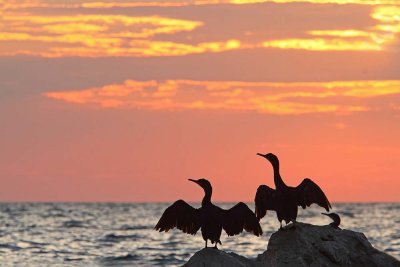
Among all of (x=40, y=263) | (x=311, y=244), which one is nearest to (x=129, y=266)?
(x=40, y=263)

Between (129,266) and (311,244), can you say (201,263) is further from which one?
(129,266)

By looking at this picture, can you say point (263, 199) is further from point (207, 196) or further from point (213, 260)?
point (213, 260)

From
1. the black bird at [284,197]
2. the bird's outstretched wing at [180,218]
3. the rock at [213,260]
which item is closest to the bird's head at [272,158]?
the black bird at [284,197]

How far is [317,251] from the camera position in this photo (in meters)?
17.6

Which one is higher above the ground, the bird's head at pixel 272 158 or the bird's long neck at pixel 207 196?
the bird's head at pixel 272 158

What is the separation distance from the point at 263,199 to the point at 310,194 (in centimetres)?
100

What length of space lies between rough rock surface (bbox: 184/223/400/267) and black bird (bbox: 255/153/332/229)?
0.62m

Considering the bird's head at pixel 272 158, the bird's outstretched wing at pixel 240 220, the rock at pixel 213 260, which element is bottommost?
the rock at pixel 213 260

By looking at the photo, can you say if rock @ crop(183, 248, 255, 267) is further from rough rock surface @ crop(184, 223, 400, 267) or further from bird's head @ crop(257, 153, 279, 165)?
bird's head @ crop(257, 153, 279, 165)

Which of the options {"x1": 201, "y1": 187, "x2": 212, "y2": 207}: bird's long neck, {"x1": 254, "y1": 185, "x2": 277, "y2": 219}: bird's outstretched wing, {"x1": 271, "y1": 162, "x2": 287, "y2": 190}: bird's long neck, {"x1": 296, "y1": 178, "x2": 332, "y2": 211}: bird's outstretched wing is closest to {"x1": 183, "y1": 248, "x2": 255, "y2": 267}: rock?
{"x1": 201, "y1": 187, "x2": 212, "y2": 207}: bird's long neck

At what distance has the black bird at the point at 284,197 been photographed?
18.6 metres

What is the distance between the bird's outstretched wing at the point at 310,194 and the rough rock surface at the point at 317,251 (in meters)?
0.96

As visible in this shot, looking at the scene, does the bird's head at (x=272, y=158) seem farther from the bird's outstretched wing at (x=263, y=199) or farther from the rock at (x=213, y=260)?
the rock at (x=213, y=260)

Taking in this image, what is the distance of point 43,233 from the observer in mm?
57656
